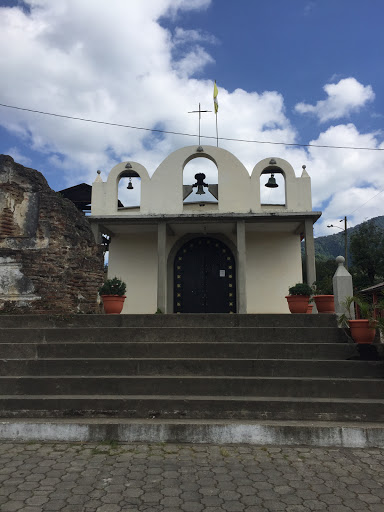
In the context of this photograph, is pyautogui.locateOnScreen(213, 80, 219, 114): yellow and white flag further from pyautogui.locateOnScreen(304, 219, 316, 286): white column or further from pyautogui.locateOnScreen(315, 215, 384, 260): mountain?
Result: pyautogui.locateOnScreen(315, 215, 384, 260): mountain

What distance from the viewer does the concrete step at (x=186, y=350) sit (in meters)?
5.84

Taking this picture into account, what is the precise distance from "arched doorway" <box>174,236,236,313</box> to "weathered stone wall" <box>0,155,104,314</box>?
496cm

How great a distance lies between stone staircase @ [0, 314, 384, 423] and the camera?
4805mm

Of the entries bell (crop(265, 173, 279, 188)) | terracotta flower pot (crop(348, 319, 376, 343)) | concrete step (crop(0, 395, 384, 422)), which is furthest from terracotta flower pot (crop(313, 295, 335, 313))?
bell (crop(265, 173, 279, 188))

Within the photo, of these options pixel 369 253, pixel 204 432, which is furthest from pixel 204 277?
pixel 369 253

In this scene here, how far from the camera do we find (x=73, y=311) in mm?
7316

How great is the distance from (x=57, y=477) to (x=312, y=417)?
9.46ft

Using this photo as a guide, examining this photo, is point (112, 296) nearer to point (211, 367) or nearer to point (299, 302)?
point (211, 367)

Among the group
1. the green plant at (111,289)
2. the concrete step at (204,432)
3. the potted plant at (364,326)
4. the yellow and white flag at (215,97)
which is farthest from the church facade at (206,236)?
the concrete step at (204,432)

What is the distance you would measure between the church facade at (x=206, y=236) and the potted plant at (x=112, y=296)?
3.13 metres

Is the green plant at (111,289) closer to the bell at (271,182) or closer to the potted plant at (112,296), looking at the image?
the potted plant at (112,296)

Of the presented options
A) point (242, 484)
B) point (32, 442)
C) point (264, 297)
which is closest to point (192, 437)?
point (242, 484)

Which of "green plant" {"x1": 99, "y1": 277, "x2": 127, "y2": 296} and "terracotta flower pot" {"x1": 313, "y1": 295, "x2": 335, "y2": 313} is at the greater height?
"green plant" {"x1": 99, "y1": 277, "x2": 127, "y2": 296}

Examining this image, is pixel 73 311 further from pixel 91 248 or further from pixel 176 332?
pixel 176 332
